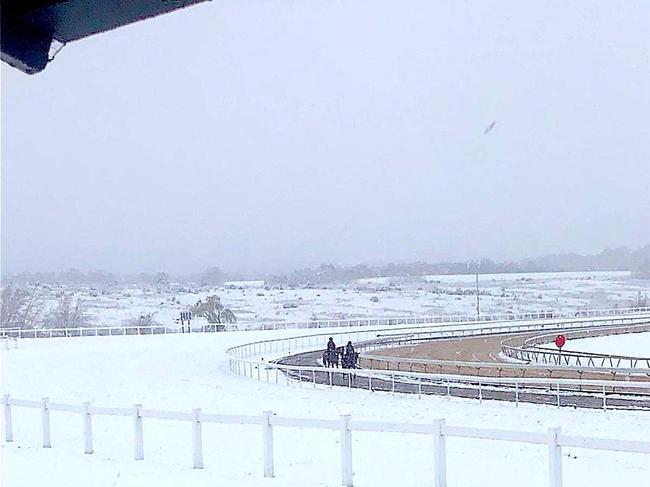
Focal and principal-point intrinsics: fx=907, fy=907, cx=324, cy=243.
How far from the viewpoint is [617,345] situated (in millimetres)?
44375

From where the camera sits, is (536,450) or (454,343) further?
(454,343)

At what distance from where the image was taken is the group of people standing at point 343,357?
28188 millimetres

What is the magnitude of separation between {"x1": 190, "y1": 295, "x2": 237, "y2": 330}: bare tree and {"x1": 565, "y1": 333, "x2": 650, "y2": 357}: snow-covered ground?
163ft

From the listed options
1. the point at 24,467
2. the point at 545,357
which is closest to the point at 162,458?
the point at 24,467

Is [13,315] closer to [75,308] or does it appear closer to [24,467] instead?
[75,308]

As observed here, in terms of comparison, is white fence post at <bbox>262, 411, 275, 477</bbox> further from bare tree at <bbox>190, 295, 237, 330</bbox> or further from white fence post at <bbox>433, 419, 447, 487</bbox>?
bare tree at <bbox>190, 295, 237, 330</bbox>

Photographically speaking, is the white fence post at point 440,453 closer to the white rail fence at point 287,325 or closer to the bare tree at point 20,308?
the white rail fence at point 287,325

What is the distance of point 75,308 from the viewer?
106875 mm

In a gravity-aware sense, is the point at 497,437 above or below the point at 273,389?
above

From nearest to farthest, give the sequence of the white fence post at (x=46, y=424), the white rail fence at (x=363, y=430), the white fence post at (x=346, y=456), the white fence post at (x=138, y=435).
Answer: the white rail fence at (x=363, y=430) < the white fence post at (x=346, y=456) < the white fence post at (x=138, y=435) < the white fence post at (x=46, y=424)

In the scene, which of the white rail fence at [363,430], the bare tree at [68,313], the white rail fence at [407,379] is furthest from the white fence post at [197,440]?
the bare tree at [68,313]

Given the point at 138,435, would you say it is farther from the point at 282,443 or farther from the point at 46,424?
the point at 282,443

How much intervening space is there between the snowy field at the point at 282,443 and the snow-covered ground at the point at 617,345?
21.0m

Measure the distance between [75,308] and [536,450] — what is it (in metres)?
99.6
